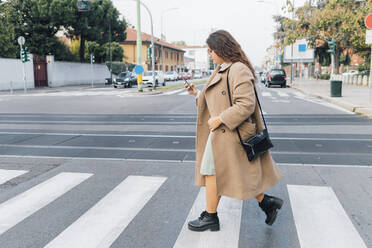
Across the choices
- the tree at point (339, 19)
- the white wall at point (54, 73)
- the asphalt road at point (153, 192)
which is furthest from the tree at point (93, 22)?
the asphalt road at point (153, 192)

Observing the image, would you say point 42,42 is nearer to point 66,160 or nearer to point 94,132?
point 94,132

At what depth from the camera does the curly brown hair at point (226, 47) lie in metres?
3.34

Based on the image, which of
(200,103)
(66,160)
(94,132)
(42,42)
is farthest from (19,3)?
(200,103)

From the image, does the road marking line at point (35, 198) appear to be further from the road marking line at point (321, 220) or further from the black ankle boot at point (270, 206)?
the road marking line at point (321, 220)

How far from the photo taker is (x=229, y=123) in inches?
126

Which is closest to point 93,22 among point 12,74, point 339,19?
point 12,74

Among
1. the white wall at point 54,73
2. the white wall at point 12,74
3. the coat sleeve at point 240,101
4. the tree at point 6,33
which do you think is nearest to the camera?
the coat sleeve at point 240,101

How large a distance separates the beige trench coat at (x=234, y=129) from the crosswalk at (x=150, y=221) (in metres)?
0.49

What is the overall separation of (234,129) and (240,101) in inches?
9.7

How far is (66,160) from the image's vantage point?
6.65 meters

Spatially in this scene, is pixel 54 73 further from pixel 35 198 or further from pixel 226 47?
pixel 226 47

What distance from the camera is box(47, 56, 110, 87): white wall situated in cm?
3897

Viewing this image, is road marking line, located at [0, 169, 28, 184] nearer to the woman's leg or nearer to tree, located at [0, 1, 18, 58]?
the woman's leg

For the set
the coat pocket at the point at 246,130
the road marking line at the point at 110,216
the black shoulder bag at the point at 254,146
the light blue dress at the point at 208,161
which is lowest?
the road marking line at the point at 110,216
